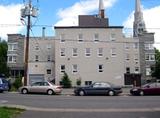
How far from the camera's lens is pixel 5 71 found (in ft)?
287

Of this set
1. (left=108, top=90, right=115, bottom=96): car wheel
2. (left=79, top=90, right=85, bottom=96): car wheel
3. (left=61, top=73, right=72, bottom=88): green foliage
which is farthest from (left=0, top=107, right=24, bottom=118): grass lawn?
(left=61, top=73, right=72, bottom=88): green foliage

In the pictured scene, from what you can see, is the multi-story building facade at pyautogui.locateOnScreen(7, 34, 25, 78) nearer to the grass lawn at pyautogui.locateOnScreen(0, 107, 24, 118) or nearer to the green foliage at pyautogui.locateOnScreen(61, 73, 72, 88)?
the green foliage at pyautogui.locateOnScreen(61, 73, 72, 88)

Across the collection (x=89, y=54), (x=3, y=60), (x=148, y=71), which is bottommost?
(x=148, y=71)

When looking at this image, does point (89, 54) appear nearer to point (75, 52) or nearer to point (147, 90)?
point (75, 52)

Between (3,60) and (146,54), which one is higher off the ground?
(146,54)

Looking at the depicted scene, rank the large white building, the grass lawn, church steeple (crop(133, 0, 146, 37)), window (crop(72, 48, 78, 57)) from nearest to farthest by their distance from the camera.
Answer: the grass lawn
the large white building
window (crop(72, 48, 78, 57))
church steeple (crop(133, 0, 146, 37))

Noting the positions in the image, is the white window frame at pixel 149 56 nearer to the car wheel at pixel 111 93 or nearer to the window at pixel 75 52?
the window at pixel 75 52

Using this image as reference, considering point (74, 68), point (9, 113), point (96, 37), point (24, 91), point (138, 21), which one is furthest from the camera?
point (138, 21)

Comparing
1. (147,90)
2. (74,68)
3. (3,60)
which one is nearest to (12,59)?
(3,60)

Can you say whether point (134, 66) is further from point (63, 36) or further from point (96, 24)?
point (63, 36)

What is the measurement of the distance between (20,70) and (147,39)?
94.1ft

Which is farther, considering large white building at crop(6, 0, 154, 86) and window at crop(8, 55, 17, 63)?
window at crop(8, 55, 17, 63)

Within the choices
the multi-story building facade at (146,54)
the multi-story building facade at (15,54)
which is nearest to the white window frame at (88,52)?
the multi-story building facade at (15,54)

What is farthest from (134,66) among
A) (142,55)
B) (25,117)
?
(25,117)
